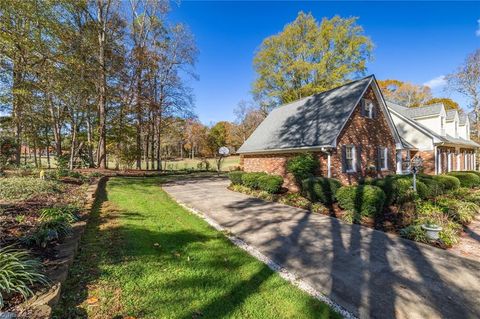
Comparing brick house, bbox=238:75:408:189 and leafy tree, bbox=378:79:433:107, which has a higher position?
leafy tree, bbox=378:79:433:107

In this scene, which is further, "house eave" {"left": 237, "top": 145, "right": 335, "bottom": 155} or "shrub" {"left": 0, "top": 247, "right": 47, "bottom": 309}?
"house eave" {"left": 237, "top": 145, "right": 335, "bottom": 155}

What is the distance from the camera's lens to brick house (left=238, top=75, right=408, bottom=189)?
12000 millimetres

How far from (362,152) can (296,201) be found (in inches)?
246

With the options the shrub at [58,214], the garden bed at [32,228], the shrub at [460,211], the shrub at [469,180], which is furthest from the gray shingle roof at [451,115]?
the shrub at [58,214]

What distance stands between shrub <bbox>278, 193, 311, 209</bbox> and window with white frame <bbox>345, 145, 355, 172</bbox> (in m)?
4.07

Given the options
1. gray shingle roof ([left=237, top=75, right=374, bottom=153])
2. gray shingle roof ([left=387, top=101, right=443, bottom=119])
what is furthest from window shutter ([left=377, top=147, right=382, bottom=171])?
gray shingle roof ([left=387, top=101, right=443, bottom=119])

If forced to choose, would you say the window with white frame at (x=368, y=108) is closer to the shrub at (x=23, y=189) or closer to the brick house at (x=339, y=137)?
the brick house at (x=339, y=137)

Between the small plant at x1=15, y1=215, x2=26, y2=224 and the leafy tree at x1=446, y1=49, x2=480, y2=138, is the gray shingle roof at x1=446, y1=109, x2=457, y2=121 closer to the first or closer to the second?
the leafy tree at x1=446, y1=49, x2=480, y2=138

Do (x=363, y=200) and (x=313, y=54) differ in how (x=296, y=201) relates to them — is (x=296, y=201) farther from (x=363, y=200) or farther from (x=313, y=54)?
(x=313, y=54)

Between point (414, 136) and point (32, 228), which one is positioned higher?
point (414, 136)

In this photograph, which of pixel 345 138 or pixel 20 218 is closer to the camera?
pixel 20 218

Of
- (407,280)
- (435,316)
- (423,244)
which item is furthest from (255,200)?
(435,316)

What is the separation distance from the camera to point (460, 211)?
7363 millimetres

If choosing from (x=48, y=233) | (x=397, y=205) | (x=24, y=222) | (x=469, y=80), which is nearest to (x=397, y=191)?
(x=397, y=205)
